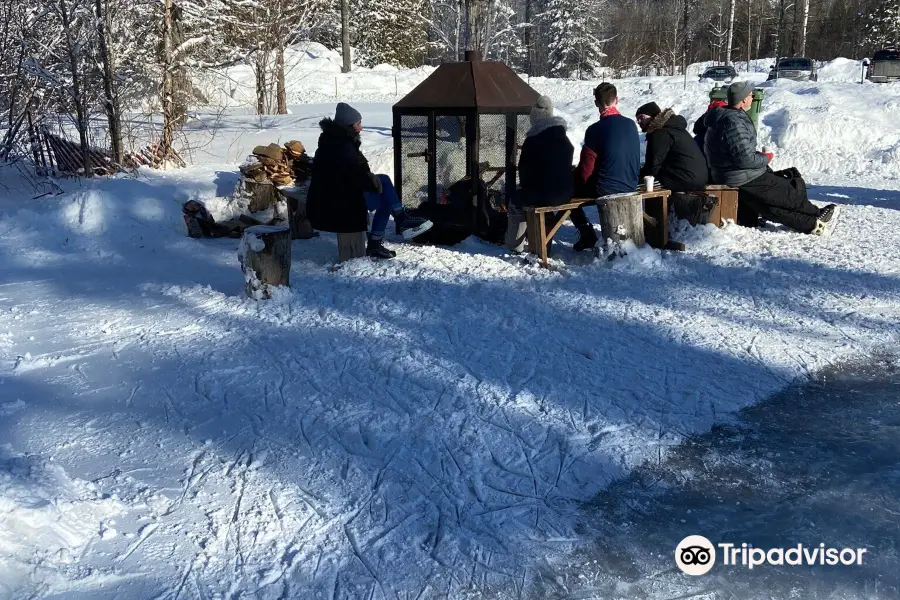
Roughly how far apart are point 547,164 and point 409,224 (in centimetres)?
170

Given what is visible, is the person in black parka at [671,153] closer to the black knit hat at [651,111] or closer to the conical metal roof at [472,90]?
the black knit hat at [651,111]

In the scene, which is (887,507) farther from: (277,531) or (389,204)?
(389,204)

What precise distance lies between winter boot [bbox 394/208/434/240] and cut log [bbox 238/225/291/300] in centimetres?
142

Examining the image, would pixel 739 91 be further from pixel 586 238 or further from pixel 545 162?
pixel 545 162

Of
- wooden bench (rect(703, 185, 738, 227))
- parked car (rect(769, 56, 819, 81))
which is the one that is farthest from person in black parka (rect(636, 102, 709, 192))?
parked car (rect(769, 56, 819, 81))

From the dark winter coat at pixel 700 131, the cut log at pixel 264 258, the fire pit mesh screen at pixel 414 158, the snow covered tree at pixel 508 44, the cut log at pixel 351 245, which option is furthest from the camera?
the snow covered tree at pixel 508 44

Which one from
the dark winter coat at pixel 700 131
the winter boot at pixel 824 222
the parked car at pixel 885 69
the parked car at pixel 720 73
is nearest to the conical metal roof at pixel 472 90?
the dark winter coat at pixel 700 131

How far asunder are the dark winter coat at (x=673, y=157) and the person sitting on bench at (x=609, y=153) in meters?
0.36

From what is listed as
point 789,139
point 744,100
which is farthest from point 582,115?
point 744,100

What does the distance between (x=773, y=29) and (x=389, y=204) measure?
2120 inches

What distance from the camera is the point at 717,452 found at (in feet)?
12.9

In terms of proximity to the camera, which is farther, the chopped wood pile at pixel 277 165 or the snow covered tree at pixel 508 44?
the snow covered tree at pixel 508 44

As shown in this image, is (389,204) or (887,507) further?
(389,204)

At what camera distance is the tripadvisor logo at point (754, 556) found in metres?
3.03
